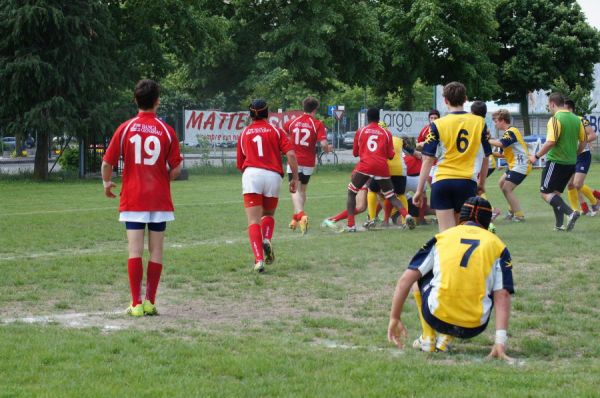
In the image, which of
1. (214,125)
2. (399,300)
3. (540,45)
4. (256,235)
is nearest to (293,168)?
(256,235)

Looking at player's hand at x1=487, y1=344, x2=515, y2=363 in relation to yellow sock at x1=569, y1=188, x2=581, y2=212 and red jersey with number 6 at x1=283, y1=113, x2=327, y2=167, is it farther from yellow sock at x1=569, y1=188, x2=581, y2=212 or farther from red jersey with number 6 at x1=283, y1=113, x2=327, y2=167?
yellow sock at x1=569, y1=188, x2=581, y2=212

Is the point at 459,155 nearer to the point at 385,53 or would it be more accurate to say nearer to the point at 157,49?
the point at 157,49

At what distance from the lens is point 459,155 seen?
912 cm

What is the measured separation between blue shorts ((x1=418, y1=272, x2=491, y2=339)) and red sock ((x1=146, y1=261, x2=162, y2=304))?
2.60m

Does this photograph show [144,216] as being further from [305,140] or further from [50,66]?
[50,66]

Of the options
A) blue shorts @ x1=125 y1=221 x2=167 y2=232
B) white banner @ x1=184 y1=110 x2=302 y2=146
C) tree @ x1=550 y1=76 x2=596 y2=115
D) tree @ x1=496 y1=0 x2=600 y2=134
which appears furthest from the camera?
tree @ x1=496 y1=0 x2=600 y2=134

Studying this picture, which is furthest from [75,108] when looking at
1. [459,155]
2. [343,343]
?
[343,343]

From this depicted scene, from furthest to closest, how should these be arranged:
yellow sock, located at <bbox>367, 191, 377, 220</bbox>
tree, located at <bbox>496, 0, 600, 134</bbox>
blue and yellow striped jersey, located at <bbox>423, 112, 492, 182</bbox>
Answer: tree, located at <bbox>496, 0, 600, 134</bbox> → yellow sock, located at <bbox>367, 191, 377, 220</bbox> → blue and yellow striped jersey, located at <bbox>423, 112, 492, 182</bbox>

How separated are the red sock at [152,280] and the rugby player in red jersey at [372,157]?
7.04 meters

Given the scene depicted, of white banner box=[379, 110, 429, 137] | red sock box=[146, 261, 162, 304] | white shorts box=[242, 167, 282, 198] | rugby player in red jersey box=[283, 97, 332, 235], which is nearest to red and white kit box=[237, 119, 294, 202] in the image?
white shorts box=[242, 167, 282, 198]

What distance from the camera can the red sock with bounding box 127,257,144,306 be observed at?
7750 millimetres

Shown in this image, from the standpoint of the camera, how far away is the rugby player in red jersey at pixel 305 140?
14594 mm

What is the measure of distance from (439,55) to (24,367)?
44212 mm

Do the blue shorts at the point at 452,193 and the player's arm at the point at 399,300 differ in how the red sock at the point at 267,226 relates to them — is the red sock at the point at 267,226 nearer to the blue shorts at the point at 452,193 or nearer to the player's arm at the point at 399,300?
the blue shorts at the point at 452,193
